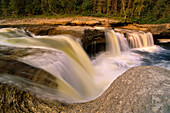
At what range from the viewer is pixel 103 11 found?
28750mm

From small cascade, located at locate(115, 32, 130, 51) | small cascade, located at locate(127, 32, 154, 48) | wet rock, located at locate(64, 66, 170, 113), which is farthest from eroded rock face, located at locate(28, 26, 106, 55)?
wet rock, located at locate(64, 66, 170, 113)

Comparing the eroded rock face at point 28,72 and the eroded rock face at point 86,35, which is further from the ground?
the eroded rock face at point 86,35

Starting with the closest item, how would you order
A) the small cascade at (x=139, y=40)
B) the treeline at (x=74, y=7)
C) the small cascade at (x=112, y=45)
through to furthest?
the small cascade at (x=112, y=45)
the small cascade at (x=139, y=40)
the treeline at (x=74, y=7)

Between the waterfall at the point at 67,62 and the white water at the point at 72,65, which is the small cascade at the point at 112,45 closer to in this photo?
the white water at the point at 72,65

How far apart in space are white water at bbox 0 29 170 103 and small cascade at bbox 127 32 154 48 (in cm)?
225

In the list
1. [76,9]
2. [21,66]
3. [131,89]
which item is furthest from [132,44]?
[76,9]

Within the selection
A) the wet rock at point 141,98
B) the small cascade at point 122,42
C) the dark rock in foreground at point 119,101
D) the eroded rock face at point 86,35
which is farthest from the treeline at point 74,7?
the dark rock in foreground at point 119,101

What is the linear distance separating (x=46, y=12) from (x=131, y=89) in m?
30.3

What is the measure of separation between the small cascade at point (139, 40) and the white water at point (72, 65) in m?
2.25

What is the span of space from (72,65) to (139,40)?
8740 millimetres

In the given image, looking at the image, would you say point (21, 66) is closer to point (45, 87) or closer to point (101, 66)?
point (45, 87)

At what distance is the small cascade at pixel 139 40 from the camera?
9625 mm

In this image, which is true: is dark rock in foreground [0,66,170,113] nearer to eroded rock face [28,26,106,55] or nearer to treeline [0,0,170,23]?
eroded rock face [28,26,106,55]

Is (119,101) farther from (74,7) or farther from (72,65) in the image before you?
(74,7)
